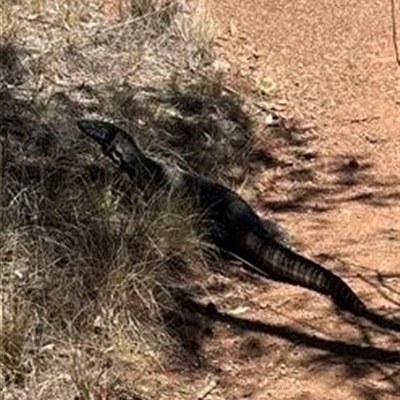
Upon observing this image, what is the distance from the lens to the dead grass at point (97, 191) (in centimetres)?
445

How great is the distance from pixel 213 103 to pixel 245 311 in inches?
90.2

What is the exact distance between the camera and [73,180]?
5734 millimetres

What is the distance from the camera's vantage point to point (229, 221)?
5.83m

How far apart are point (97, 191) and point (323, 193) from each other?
1.58 m

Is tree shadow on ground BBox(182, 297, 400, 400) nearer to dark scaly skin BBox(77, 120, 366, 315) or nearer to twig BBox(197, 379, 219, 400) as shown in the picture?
dark scaly skin BBox(77, 120, 366, 315)

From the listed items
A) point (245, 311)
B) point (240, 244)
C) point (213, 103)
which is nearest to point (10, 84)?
point (213, 103)

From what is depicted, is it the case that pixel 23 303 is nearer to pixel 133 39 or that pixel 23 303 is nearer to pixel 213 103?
pixel 213 103

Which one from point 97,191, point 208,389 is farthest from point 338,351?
point 97,191

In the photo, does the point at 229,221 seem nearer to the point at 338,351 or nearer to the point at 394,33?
the point at 338,351

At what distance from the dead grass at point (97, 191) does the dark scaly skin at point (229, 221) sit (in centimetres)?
12

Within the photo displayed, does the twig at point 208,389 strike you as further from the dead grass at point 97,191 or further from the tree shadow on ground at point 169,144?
the tree shadow on ground at point 169,144

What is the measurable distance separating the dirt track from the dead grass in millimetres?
283

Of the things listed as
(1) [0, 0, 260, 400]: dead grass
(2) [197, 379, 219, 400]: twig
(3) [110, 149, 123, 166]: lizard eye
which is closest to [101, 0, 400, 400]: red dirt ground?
(2) [197, 379, 219, 400]: twig

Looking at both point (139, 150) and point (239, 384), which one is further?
point (139, 150)
